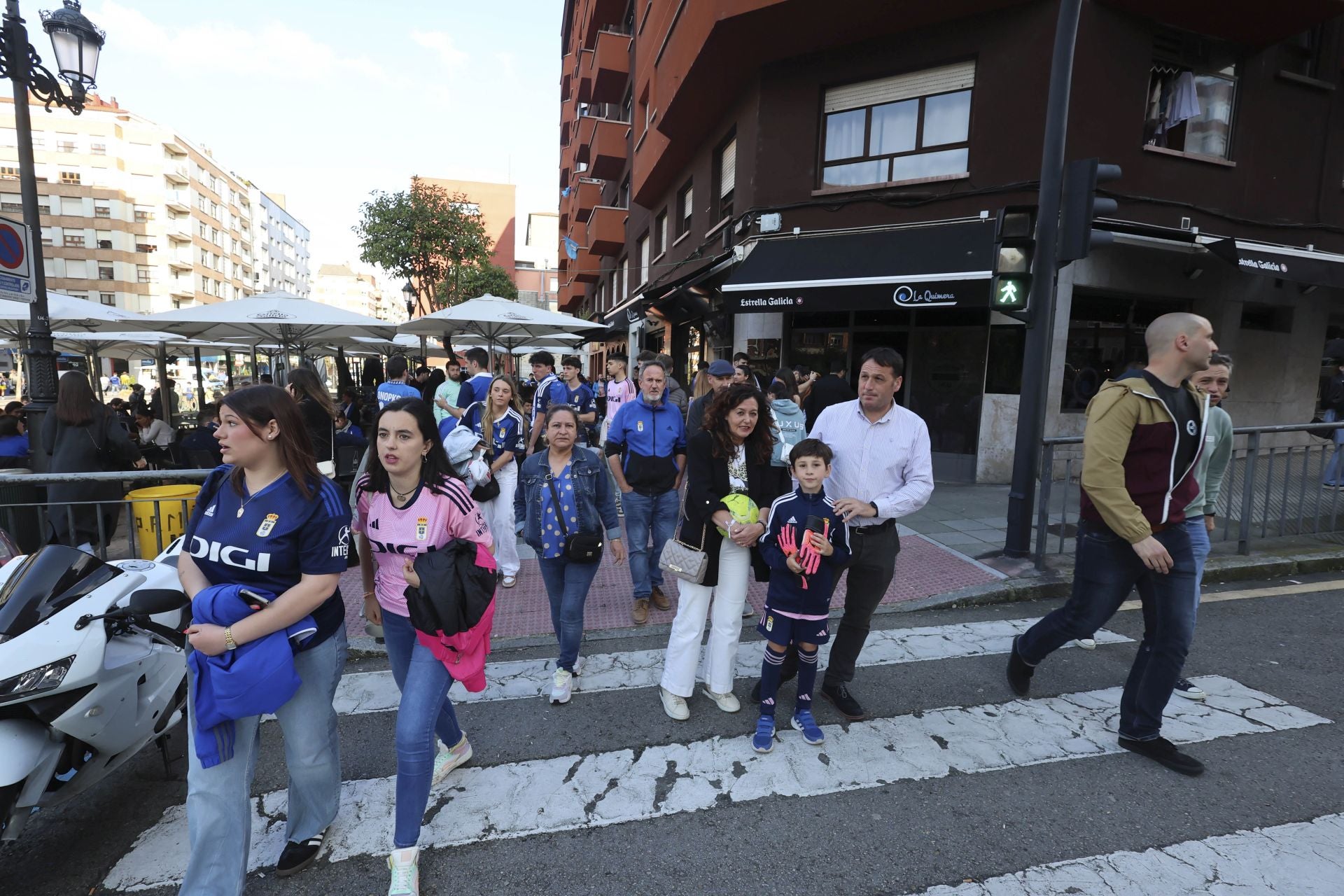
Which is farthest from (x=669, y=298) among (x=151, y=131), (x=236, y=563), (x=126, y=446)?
(x=151, y=131)

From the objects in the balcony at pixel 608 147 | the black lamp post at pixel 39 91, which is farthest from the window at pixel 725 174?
the balcony at pixel 608 147

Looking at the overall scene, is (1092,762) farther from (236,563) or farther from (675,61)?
(675,61)

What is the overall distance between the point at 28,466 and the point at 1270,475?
41.0ft

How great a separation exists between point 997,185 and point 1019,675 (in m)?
8.33

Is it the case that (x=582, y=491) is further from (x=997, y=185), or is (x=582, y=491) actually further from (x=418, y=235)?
(x=418, y=235)

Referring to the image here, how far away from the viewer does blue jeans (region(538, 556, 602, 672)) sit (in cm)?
377

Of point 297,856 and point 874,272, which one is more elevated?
point 874,272

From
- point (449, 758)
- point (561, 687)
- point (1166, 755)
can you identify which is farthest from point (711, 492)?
point (1166, 755)

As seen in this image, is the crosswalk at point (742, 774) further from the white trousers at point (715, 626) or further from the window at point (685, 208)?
the window at point (685, 208)

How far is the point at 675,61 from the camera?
41.8 ft

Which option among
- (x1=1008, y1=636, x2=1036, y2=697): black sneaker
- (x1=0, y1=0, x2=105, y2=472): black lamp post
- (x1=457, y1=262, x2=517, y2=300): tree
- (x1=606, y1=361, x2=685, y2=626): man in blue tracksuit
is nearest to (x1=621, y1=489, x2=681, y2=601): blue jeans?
(x1=606, y1=361, x2=685, y2=626): man in blue tracksuit

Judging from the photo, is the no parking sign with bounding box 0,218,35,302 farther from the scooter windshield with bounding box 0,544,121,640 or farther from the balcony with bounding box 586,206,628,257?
the balcony with bounding box 586,206,628,257

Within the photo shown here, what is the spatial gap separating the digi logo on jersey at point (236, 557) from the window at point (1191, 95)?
41.2 feet

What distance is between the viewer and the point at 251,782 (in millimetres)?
2289
